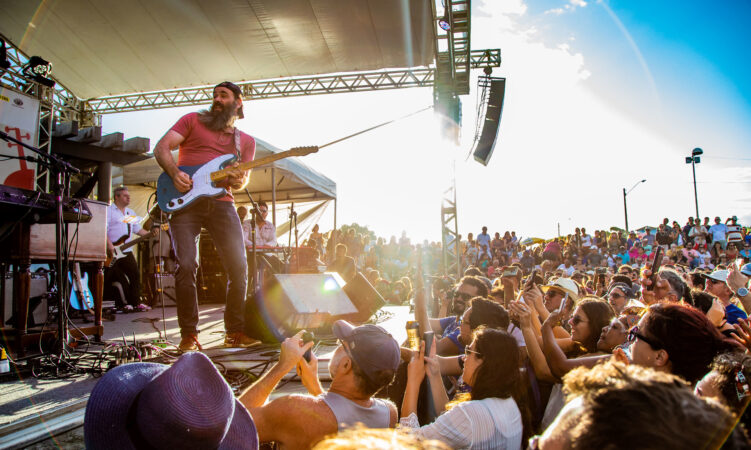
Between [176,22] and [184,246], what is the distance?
7175mm

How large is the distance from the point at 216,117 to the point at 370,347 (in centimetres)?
254

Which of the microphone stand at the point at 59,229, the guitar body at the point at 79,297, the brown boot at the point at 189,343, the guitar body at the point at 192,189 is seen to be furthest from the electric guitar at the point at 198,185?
the guitar body at the point at 79,297

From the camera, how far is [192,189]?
3.47 meters

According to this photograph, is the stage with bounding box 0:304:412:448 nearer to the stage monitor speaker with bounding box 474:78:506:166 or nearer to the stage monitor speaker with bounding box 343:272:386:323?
the stage monitor speaker with bounding box 343:272:386:323

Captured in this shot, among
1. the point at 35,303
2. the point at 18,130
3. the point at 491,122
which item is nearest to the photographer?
the point at 35,303

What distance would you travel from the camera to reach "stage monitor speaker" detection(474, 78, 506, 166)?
11086 mm

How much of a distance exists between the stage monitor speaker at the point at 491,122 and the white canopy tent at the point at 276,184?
4154 millimetres

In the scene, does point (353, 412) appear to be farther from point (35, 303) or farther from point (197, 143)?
point (35, 303)

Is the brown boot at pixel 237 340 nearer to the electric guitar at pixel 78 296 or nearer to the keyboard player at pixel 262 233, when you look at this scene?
the electric guitar at pixel 78 296

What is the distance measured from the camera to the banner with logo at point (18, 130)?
7102 millimetres

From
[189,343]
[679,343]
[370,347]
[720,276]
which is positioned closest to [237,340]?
[189,343]

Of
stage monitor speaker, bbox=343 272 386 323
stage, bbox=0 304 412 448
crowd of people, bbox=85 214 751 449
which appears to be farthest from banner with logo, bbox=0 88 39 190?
crowd of people, bbox=85 214 751 449

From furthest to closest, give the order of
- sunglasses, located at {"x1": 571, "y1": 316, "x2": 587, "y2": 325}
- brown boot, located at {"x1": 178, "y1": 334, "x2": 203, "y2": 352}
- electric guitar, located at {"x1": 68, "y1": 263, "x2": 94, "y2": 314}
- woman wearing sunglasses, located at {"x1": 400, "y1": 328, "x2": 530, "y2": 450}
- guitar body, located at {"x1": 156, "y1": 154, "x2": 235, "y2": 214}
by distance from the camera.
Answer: electric guitar, located at {"x1": 68, "y1": 263, "x2": 94, "y2": 314} < guitar body, located at {"x1": 156, "y1": 154, "x2": 235, "y2": 214} < brown boot, located at {"x1": 178, "y1": 334, "x2": 203, "y2": 352} < sunglasses, located at {"x1": 571, "y1": 316, "x2": 587, "y2": 325} < woman wearing sunglasses, located at {"x1": 400, "y1": 328, "x2": 530, "y2": 450}

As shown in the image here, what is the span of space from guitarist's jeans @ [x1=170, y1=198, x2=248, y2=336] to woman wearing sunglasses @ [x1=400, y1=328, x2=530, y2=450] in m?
1.87
